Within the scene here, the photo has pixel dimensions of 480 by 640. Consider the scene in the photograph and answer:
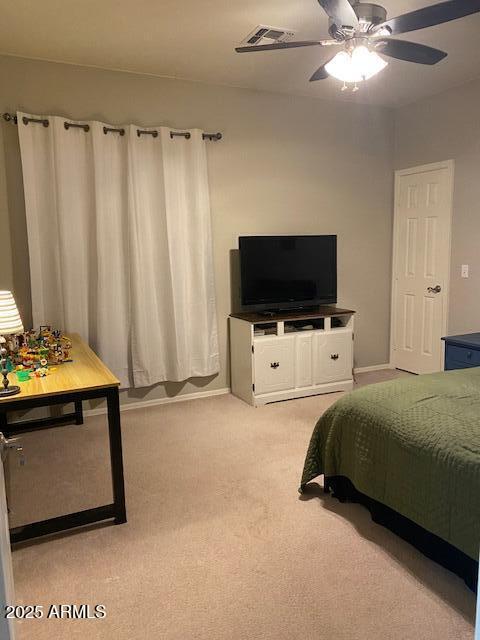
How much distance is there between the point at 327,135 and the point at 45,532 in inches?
162

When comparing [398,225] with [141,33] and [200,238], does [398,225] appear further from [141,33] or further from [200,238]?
[141,33]

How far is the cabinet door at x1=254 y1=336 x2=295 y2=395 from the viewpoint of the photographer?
4082 millimetres

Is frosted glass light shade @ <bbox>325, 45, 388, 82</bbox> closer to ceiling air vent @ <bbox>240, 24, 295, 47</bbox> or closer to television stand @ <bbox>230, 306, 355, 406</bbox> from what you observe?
ceiling air vent @ <bbox>240, 24, 295, 47</bbox>

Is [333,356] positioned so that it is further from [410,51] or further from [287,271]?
[410,51]

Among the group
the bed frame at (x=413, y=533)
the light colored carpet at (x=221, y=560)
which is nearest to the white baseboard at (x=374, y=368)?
the light colored carpet at (x=221, y=560)

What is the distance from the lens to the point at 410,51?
257cm

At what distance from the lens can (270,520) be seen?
2428 mm

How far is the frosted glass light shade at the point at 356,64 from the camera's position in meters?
2.53

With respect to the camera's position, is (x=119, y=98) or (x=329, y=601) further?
(x=119, y=98)

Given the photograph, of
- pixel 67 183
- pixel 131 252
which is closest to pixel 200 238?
pixel 131 252

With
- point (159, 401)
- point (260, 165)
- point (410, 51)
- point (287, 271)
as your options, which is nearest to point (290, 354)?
point (287, 271)

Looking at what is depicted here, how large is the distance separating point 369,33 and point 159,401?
10.4 ft

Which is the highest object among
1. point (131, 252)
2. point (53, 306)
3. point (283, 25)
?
point (283, 25)

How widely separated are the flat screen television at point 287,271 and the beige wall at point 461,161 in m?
1.13
